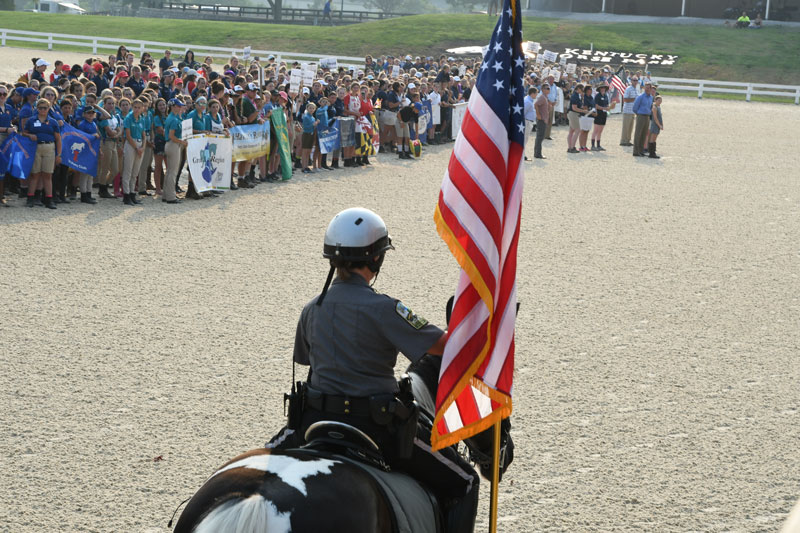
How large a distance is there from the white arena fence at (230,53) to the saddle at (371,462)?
45.2 m

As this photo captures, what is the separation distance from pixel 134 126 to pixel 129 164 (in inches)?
26.2

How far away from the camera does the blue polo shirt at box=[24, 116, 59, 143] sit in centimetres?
1466

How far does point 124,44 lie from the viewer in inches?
1949

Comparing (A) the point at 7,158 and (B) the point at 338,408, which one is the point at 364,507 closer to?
(B) the point at 338,408

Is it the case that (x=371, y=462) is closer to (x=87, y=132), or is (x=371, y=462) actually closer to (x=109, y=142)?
(x=87, y=132)

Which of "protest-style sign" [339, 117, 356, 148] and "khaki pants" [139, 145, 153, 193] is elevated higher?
"protest-style sign" [339, 117, 356, 148]

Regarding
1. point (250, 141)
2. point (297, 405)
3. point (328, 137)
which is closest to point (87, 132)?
point (250, 141)

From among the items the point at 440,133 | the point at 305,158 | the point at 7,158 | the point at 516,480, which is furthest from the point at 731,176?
the point at 516,480

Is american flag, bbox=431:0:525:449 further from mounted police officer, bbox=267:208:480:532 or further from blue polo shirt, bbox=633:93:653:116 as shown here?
blue polo shirt, bbox=633:93:653:116

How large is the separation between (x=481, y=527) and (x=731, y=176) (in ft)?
64.6

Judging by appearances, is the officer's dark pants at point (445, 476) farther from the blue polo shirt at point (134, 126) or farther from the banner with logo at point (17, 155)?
the blue polo shirt at point (134, 126)

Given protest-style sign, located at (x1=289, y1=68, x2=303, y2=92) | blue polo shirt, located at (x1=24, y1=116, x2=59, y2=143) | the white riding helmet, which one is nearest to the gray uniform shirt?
the white riding helmet

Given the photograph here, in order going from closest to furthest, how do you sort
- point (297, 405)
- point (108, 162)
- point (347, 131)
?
point (297, 405)
point (108, 162)
point (347, 131)

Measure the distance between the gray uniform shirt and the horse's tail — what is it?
1.02m
